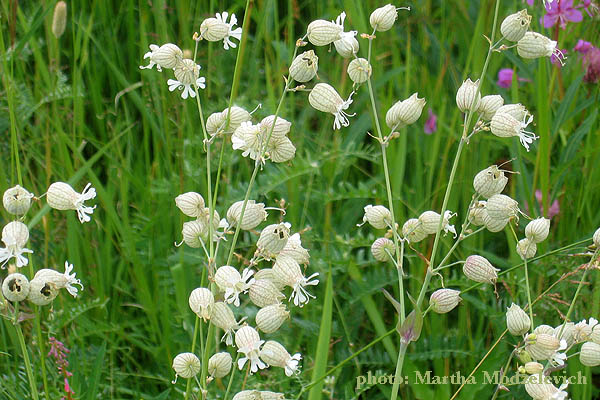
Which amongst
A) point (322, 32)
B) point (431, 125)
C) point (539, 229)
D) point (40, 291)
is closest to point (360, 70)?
point (322, 32)

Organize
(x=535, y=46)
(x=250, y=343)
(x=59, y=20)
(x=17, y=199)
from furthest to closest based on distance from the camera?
(x=59, y=20) → (x=535, y=46) → (x=17, y=199) → (x=250, y=343)

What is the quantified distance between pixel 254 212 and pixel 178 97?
1.17 meters

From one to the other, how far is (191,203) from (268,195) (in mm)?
1189

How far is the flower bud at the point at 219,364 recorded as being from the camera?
1286mm

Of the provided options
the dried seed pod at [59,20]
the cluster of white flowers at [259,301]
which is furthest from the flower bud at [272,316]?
the dried seed pod at [59,20]

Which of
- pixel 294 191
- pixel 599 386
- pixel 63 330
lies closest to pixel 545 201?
pixel 599 386

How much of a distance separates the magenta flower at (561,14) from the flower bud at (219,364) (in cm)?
170

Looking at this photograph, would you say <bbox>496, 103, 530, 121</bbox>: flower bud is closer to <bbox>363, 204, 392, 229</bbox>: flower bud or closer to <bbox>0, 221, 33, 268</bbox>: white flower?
<bbox>363, 204, 392, 229</bbox>: flower bud

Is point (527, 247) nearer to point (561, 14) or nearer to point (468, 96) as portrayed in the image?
point (468, 96)

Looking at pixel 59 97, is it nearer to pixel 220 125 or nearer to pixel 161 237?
pixel 161 237

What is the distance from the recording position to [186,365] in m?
1.30

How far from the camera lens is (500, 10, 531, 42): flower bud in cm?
133

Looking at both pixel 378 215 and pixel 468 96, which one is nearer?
pixel 468 96

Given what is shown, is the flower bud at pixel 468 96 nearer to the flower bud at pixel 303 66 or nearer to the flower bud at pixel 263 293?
the flower bud at pixel 303 66
